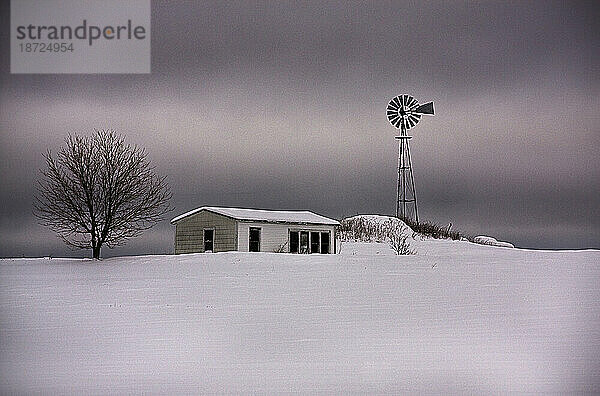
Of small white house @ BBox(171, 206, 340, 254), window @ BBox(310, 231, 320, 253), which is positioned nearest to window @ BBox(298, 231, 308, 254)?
small white house @ BBox(171, 206, 340, 254)

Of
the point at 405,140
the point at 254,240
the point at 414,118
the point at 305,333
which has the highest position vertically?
the point at 414,118

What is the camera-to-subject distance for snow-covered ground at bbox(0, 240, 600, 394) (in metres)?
6.53

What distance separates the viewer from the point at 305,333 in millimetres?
6941

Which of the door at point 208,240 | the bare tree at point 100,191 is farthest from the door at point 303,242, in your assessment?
the bare tree at point 100,191

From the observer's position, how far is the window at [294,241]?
12.1 meters

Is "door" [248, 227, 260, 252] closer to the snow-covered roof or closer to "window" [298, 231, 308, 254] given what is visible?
the snow-covered roof

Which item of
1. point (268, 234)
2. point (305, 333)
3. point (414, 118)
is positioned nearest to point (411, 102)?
point (414, 118)

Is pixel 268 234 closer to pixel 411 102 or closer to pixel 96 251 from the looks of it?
pixel 96 251

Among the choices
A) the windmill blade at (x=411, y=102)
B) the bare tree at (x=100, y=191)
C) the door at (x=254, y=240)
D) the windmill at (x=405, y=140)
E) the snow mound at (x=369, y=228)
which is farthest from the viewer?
the snow mound at (x=369, y=228)

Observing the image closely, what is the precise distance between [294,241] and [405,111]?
119 inches

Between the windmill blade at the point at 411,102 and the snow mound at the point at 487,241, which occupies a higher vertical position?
the windmill blade at the point at 411,102

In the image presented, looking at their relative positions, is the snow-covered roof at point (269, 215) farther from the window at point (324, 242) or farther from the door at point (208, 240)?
the door at point (208, 240)

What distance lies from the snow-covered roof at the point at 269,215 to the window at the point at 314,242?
20cm

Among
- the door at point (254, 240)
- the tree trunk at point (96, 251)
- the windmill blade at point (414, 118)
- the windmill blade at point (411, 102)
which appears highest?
the windmill blade at point (411, 102)
